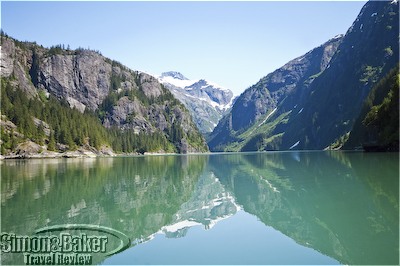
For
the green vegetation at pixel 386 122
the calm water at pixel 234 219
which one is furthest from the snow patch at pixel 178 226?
the green vegetation at pixel 386 122

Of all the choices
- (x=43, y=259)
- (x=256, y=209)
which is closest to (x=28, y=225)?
(x=43, y=259)

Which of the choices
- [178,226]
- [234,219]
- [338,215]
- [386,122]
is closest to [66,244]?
[178,226]

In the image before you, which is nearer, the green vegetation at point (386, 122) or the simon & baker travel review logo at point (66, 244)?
the simon & baker travel review logo at point (66, 244)

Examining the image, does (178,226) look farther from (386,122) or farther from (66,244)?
(386,122)

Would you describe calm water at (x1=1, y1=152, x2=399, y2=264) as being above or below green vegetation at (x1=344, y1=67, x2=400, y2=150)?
below

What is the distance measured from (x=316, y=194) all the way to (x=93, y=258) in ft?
78.1

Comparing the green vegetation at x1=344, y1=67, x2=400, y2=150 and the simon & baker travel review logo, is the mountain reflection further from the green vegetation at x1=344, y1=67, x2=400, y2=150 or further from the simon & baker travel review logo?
the green vegetation at x1=344, y1=67, x2=400, y2=150

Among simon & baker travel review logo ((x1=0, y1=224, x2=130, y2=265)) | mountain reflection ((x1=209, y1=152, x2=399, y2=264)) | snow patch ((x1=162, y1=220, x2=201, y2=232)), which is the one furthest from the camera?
snow patch ((x1=162, y1=220, x2=201, y2=232))

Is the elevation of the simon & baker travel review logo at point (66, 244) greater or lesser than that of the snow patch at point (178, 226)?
greater

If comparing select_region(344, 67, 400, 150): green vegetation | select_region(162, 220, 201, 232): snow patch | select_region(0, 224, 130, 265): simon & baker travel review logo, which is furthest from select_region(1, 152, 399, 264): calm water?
select_region(344, 67, 400, 150): green vegetation

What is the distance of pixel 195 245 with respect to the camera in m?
19.1

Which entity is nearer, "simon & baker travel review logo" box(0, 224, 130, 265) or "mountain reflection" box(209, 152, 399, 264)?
"simon & baker travel review logo" box(0, 224, 130, 265)

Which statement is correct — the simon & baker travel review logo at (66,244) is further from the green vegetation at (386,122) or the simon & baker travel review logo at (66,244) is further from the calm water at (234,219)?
the green vegetation at (386,122)

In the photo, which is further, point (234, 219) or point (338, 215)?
point (234, 219)
